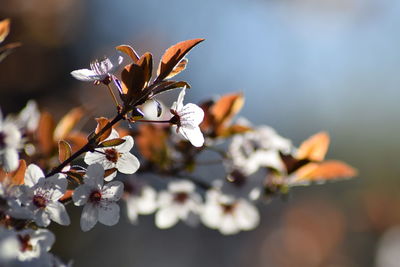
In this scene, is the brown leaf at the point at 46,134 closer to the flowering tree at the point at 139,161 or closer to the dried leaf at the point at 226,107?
the flowering tree at the point at 139,161

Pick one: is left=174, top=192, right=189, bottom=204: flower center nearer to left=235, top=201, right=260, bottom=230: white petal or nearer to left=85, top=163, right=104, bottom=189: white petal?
left=235, top=201, right=260, bottom=230: white petal

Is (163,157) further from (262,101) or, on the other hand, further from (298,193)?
(262,101)

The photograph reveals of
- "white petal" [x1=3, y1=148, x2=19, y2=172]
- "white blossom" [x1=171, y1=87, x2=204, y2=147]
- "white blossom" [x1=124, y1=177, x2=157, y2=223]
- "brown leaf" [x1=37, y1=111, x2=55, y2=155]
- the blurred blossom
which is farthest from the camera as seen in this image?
the blurred blossom

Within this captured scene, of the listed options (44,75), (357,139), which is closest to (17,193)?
(44,75)

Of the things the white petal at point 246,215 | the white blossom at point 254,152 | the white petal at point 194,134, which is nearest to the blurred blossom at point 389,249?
the white petal at point 246,215

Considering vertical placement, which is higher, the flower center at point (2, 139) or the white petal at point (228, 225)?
the flower center at point (2, 139)

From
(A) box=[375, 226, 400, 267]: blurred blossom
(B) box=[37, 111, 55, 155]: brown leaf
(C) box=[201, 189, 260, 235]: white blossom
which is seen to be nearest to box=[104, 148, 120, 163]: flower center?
(B) box=[37, 111, 55, 155]: brown leaf
